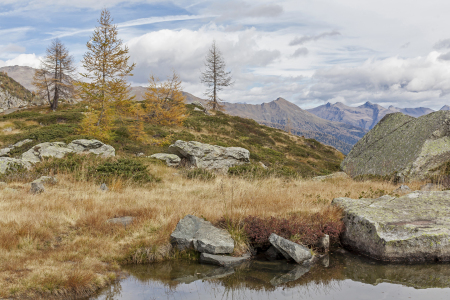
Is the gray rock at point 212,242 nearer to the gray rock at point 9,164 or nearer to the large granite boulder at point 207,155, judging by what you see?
the gray rock at point 9,164

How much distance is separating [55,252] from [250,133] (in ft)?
111

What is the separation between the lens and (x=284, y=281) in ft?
17.9

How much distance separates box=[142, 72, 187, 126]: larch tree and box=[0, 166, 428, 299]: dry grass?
76.6 feet

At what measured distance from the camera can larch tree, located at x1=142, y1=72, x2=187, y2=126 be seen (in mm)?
33719

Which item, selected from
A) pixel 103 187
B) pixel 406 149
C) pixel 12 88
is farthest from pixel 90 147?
pixel 12 88

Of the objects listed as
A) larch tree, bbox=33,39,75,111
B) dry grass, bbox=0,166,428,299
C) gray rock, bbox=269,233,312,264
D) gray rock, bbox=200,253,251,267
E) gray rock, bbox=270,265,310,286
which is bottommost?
gray rock, bbox=270,265,310,286

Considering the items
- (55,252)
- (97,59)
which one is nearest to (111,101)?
(97,59)

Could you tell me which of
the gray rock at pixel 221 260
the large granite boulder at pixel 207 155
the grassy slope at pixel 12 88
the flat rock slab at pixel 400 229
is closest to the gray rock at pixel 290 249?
the gray rock at pixel 221 260

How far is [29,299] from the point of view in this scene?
14.7ft

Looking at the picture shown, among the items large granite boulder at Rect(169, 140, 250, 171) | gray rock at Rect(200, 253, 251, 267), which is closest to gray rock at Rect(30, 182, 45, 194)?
gray rock at Rect(200, 253, 251, 267)

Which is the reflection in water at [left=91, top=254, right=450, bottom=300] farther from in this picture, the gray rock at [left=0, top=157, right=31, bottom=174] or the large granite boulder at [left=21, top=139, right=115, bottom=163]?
the large granite boulder at [left=21, top=139, right=115, bottom=163]

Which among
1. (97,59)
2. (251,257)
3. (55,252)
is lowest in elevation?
(251,257)

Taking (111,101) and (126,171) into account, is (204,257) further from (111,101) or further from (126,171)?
(111,101)

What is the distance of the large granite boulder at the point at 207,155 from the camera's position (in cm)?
1817
